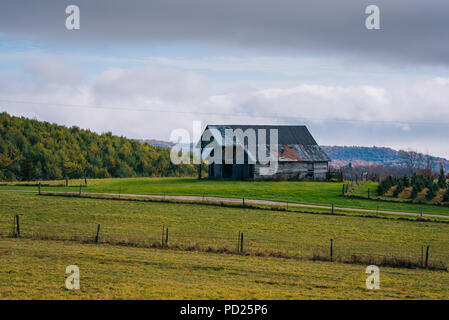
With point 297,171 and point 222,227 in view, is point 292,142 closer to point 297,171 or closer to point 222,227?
point 297,171

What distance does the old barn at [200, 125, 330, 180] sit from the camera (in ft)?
202

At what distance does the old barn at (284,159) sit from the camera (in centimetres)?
6153

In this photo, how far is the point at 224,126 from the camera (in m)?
66.8

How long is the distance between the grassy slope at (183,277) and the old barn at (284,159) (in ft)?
123

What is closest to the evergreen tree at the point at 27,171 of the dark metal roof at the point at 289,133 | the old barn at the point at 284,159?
the old barn at the point at 284,159

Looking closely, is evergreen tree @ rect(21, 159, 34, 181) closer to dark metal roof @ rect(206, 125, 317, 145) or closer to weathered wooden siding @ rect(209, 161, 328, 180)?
weathered wooden siding @ rect(209, 161, 328, 180)

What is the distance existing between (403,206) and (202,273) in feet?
96.7

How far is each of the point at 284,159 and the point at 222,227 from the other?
31.2 m

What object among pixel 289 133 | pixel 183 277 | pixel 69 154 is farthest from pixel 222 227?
pixel 69 154

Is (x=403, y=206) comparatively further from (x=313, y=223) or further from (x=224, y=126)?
(x=224, y=126)

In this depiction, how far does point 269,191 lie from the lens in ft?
168

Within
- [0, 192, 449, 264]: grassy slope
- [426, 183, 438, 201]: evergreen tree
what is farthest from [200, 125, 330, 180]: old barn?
[0, 192, 449, 264]: grassy slope

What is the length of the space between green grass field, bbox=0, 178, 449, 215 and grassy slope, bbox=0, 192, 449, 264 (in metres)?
7.23
